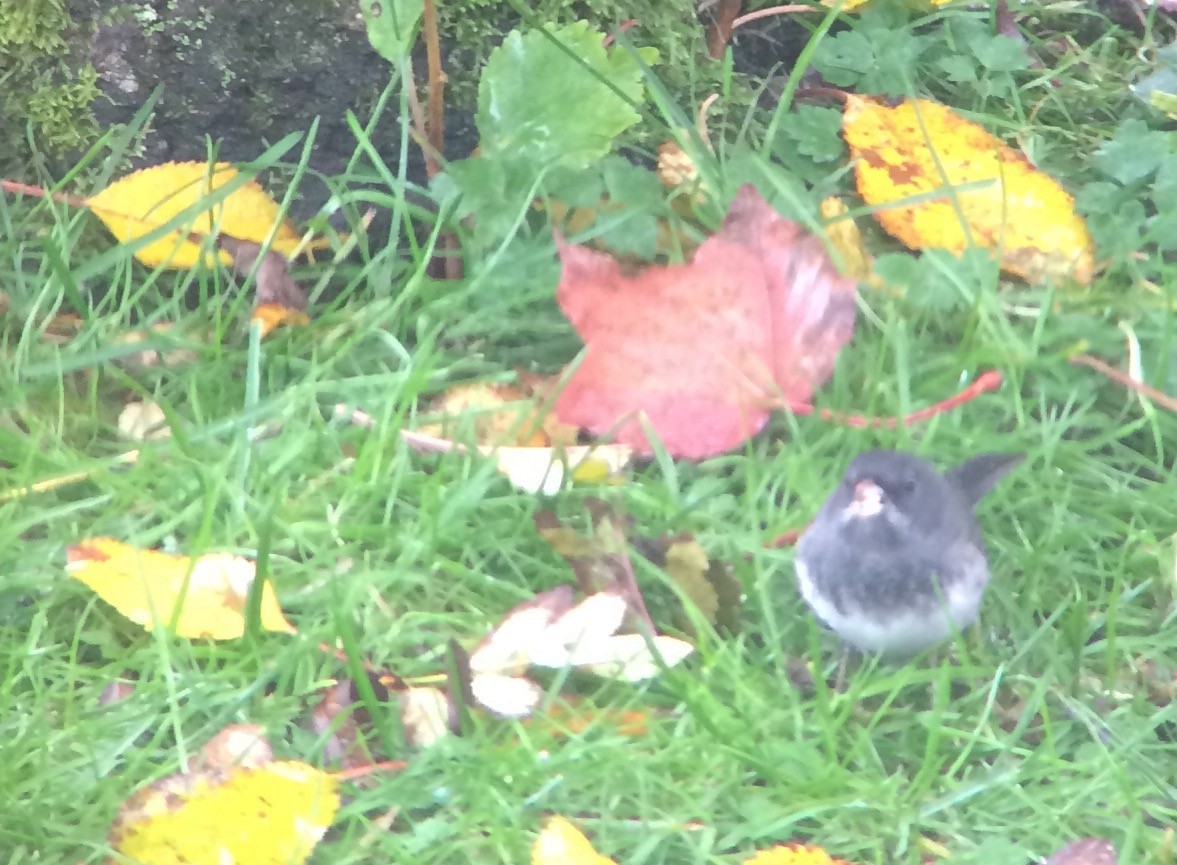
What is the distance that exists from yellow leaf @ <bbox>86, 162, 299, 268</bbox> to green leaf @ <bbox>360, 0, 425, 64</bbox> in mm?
281

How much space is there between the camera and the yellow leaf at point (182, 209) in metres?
1.51

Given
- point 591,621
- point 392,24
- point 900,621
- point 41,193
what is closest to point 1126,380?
point 900,621

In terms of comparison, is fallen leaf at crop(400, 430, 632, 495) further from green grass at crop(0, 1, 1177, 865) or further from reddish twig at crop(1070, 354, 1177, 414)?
reddish twig at crop(1070, 354, 1177, 414)

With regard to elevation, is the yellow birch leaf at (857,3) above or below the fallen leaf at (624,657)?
above

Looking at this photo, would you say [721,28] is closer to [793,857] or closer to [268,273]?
[268,273]

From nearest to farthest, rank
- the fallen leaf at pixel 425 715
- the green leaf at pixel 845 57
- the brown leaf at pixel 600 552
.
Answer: the fallen leaf at pixel 425 715 < the brown leaf at pixel 600 552 < the green leaf at pixel 845 57

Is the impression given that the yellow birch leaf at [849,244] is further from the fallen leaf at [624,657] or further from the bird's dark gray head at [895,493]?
the fallen leaf at [624,657]

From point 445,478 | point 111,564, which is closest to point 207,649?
point 111,564

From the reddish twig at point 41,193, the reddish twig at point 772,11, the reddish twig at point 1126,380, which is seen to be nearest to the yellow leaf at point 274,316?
the reddish twig at point 41,193

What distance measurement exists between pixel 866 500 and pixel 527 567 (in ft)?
1.18

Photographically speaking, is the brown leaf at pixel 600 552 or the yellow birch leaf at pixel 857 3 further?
the yellow birch leaf at pixel 857 3

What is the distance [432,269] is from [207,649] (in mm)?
642

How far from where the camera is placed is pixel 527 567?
4.22 ft

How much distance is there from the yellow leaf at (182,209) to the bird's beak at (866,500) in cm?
81
